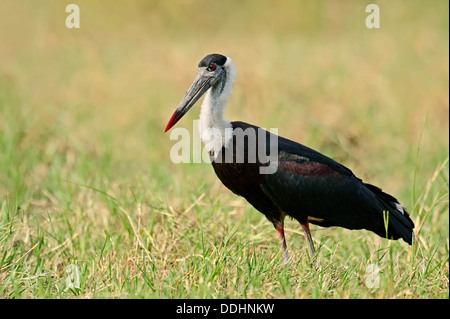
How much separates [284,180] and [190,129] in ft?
15.1

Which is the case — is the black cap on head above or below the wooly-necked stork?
above

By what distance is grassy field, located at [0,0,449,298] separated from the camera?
4.98 meters

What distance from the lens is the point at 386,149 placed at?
32.2 ft

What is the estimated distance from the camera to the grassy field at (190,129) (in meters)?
4.98

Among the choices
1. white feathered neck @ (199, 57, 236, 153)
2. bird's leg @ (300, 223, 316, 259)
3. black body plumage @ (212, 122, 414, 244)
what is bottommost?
bird's leg @ (300, 223, 316, 259)

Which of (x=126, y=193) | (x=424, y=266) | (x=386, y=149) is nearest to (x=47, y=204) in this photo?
(x=126, y=193)

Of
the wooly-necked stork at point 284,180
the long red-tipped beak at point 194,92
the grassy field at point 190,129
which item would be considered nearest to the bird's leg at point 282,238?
the wooly-necked stork at point 284,180

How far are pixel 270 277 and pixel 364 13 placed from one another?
10532 mm

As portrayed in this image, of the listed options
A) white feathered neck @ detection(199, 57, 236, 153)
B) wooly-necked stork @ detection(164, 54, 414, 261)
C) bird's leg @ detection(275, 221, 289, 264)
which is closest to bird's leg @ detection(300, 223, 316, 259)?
wooly-necked stork @ detection(164, 54, 414, 261)

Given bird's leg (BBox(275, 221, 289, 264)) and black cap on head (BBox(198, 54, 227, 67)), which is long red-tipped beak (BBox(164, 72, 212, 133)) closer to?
black cap on head (BBox(198, 54, 227, 67))

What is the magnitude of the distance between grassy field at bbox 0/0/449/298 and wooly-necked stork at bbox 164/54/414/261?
10.0 inches

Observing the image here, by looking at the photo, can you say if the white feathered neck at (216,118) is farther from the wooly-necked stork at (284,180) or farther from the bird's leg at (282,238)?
the bird's leg at (282,238)

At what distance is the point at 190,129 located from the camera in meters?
9.90

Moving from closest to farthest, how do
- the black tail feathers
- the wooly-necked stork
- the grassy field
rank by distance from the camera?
the grassy field
the wooly-necked stork
the black tail feathers
